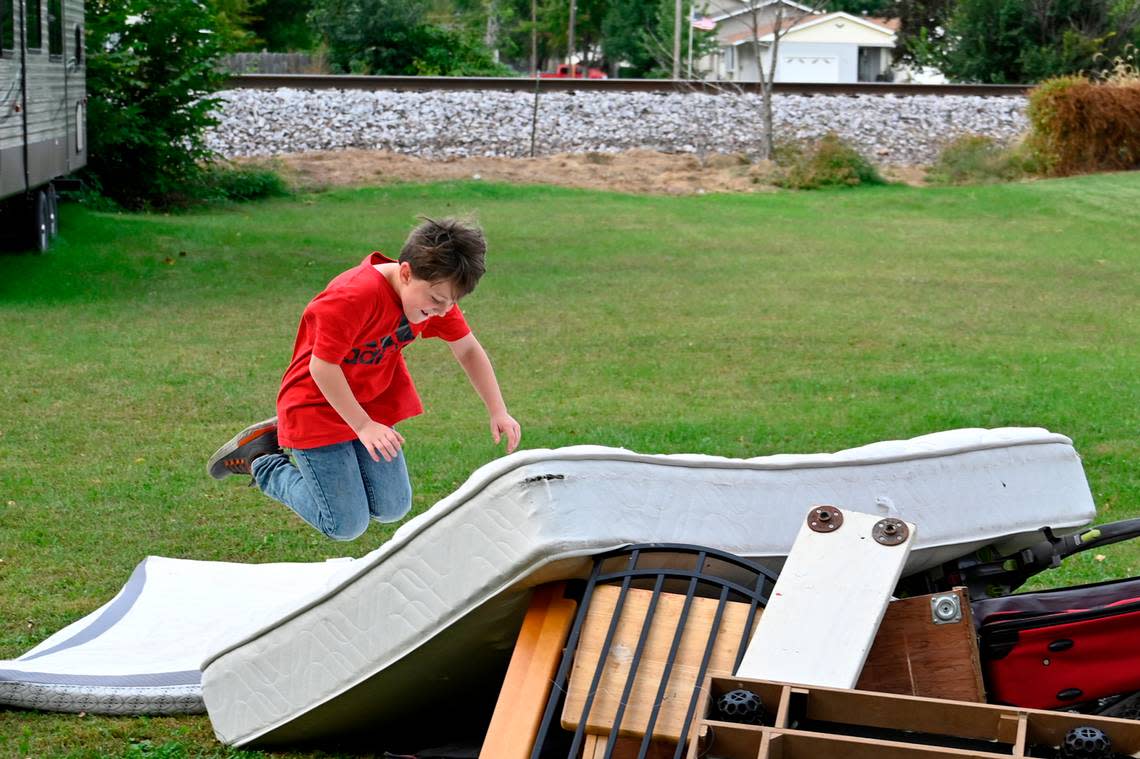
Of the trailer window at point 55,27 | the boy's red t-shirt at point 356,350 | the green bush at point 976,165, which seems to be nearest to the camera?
the boy's red t-shirt at point 356,350

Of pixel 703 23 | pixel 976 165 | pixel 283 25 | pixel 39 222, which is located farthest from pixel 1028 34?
pixel 39 222

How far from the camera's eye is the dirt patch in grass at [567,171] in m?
24.9

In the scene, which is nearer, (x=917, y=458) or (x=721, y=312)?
(x=917, y=458)

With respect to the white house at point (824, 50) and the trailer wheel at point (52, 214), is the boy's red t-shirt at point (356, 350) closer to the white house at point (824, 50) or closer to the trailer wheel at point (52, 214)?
the trailer wheel at point (52, 214)

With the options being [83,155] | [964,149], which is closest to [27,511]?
[83,155]

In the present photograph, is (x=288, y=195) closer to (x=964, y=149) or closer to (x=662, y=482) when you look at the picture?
(x=964, y=149)

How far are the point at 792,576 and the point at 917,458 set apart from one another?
0.72m

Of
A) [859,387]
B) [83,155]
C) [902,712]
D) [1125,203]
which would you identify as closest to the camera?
[902,712]

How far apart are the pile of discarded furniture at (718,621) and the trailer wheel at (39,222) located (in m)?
12.7

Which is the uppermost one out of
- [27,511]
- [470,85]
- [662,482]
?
[470,85]

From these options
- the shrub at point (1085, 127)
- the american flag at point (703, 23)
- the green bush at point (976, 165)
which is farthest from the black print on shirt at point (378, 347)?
the american flag at point (703, 23)

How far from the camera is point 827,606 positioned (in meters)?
3.37

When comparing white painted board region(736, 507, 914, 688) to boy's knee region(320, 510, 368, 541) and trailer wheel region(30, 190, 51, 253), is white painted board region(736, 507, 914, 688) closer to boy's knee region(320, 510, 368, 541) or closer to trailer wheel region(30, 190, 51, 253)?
boy's knee region(320, 510, 368, 541)

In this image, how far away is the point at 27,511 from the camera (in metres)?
6.80
